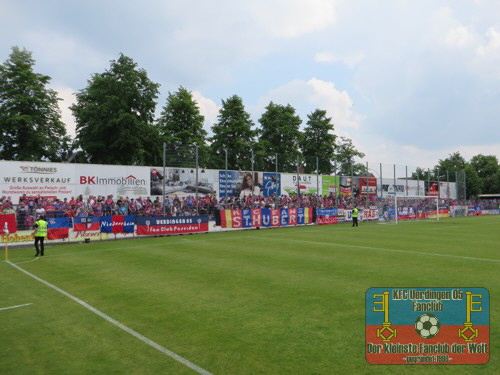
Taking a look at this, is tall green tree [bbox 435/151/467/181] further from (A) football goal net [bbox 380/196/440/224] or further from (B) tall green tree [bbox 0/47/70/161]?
(B) tall green tree [bbox 0/47/70/161]

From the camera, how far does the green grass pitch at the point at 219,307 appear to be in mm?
5703

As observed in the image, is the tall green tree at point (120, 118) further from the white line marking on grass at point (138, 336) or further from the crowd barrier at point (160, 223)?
the white line marking on grass at point (138, 336)

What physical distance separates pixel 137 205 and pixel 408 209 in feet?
101

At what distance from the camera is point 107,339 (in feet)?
22.0

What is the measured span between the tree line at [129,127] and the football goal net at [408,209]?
18.7ft

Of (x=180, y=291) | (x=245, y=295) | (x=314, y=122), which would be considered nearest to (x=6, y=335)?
(x=180, y=291)

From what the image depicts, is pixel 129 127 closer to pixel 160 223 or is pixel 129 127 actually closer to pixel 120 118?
pixel 120 118

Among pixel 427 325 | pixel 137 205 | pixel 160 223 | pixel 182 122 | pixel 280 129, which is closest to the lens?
pixel 427 325

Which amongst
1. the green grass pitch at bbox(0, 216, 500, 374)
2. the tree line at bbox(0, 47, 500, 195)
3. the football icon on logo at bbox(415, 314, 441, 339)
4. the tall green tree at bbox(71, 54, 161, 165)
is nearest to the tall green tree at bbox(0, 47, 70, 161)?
the tree line at bbox(0, 47, 500, 195)

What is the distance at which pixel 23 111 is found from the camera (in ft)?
142

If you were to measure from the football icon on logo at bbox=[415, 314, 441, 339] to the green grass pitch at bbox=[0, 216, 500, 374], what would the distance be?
0.88 metres

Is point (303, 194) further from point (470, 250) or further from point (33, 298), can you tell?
point (33, 298)

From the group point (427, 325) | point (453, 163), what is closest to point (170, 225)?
point (427, 325)

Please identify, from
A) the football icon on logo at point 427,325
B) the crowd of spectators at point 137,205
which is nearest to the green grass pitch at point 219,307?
the football icon on logo at point 427,325
